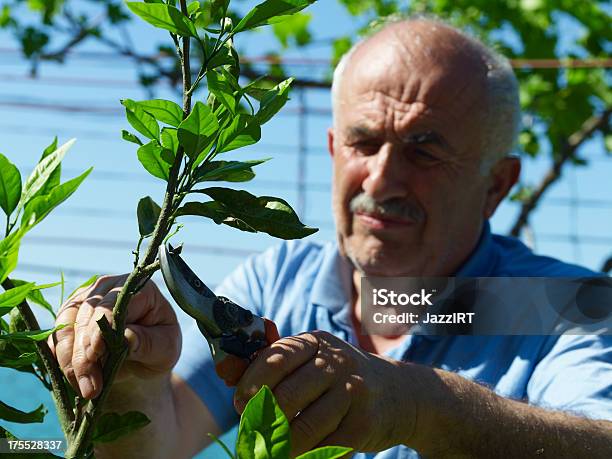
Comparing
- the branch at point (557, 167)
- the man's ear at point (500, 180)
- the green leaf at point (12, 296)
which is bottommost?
the branch at point (557, 167)

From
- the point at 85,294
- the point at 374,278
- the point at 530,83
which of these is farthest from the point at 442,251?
the point at 530,83

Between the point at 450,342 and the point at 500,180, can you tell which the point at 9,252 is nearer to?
the point at 450,342

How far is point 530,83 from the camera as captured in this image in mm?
4305

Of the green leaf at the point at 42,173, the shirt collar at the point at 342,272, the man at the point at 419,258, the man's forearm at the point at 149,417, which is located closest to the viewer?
the green leaf at the point at 42,173

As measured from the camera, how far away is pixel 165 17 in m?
0.74

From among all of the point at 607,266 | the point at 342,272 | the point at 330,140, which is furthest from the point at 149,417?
the point at 607,266

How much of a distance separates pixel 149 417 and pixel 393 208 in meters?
0.80

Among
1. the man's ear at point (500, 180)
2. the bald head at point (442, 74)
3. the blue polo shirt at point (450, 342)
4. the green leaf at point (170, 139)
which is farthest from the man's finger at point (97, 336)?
the man's ear at point (500, 180)

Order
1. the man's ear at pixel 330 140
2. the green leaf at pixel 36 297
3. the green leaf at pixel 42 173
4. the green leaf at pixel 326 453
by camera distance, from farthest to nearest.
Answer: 1. the man's ear at pixel 330 140
2. the green leaf at pixel 36 297
3. the green leaf at pixel 42 173
4. the green leaf at pixel 326 453

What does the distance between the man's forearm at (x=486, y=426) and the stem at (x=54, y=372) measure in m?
0.38

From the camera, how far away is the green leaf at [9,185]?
2.74ft

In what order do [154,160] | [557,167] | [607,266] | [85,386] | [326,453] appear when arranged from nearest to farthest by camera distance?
[326,453], [154,160], [85,386], [607,266], [557,167]

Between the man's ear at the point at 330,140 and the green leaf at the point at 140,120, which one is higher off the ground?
the green leaf at the point at 140,120

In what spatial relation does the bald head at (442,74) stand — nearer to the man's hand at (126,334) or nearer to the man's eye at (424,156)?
the man's eye at (424,156)
